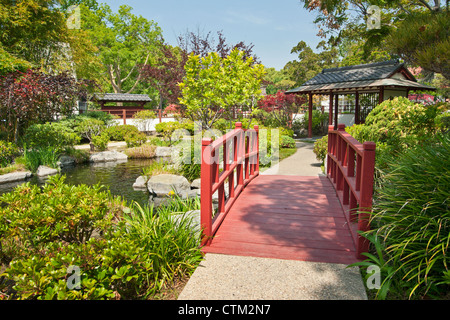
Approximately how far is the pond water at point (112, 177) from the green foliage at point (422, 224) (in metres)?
5.95

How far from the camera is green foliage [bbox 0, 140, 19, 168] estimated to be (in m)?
11.5

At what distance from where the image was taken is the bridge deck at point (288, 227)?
354 cm

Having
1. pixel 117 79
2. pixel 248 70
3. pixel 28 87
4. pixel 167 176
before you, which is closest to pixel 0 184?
pixel 28 87

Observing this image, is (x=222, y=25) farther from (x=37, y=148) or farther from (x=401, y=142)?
(x=401, y=142)

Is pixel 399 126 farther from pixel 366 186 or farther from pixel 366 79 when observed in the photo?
pixel 366 79

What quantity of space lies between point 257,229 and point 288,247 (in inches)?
24.0

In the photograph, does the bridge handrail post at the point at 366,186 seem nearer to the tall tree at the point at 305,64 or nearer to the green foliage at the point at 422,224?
the green foliage at the point at 422,224

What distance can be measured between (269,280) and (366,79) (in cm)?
1525

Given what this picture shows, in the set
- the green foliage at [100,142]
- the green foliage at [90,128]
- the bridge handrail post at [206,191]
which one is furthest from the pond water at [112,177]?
the bridge handrail post at [206,191]

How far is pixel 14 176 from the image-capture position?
34.3ft

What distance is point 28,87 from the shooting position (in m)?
11.9

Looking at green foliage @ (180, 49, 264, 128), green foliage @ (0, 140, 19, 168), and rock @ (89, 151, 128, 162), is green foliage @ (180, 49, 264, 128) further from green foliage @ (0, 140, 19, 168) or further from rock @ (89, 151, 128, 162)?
green foliage @ (0, 140, 19, 168)

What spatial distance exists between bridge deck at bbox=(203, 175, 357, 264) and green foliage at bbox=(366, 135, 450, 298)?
0.63 m

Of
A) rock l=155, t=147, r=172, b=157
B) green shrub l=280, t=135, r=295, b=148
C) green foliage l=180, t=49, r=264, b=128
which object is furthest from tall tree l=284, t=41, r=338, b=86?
green foliage l=180, t=49, r=264, b=128
